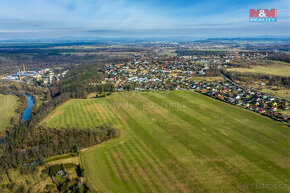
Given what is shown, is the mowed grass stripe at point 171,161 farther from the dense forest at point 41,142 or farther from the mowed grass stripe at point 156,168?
the dense forest at point 41,142

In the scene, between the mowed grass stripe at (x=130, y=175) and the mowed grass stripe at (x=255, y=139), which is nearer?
the mowed grass stripe at (x=130, y=175)

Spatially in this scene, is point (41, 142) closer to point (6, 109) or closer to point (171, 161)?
point (171, 161)

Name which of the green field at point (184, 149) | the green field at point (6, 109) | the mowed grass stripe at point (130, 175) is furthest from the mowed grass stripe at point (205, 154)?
the green field at point (6, 109)

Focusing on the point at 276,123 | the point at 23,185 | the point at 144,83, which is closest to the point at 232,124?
the point at 276,123

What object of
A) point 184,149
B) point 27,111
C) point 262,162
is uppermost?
point 27,111

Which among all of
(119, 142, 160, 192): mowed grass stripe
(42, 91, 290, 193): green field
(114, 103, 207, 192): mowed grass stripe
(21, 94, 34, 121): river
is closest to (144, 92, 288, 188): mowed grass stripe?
(42, 91, 290, 193): green field

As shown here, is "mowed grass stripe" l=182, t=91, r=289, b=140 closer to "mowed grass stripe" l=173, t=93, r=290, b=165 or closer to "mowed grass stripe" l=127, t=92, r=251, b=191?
"mowed grass stripe" l=173, t=93, r=290, b=165

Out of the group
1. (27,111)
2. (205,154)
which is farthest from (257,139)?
(27,111)
